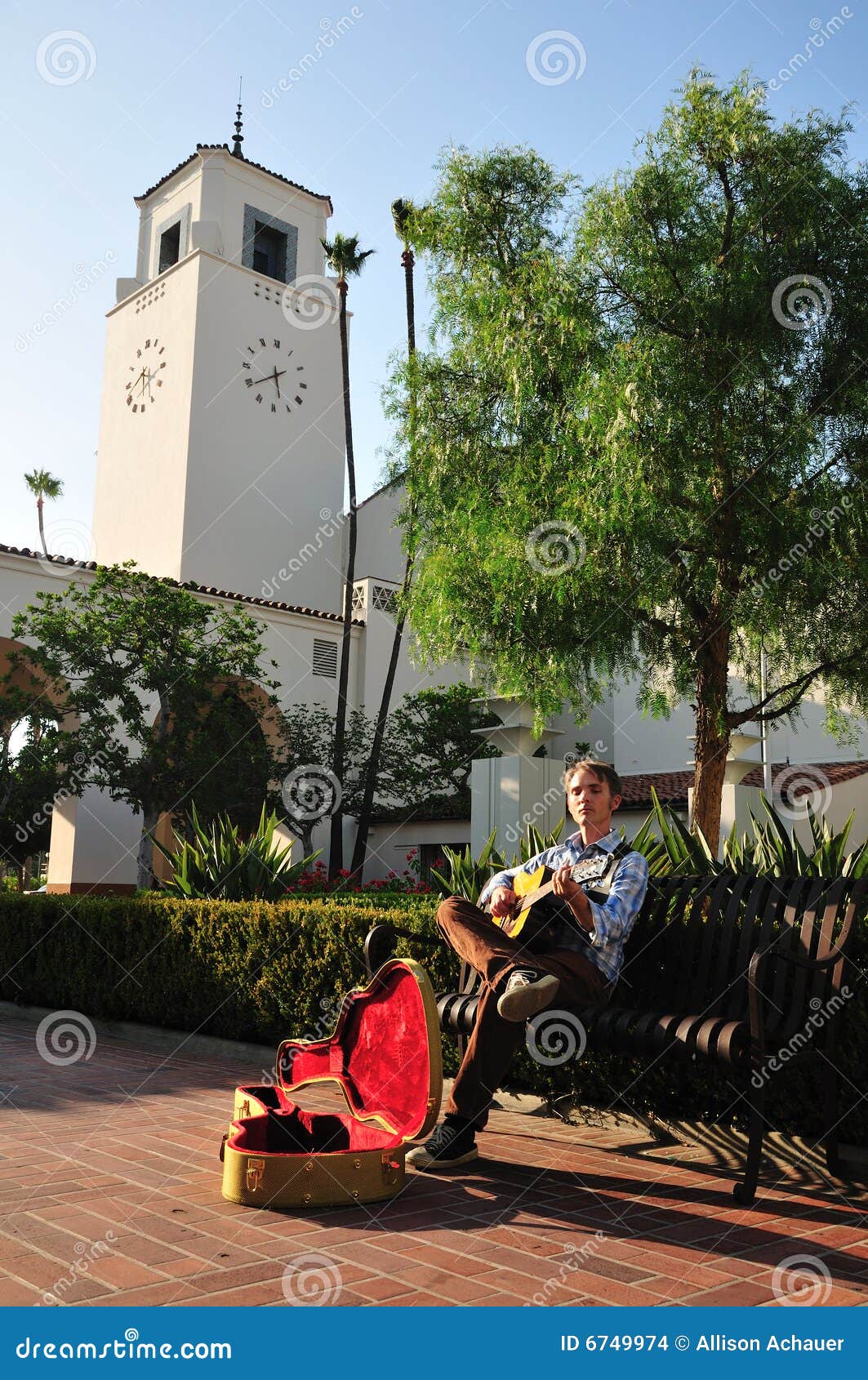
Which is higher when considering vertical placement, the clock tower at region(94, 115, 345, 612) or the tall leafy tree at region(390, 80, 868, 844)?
the clock tower at region(94, 115, 345, 612)

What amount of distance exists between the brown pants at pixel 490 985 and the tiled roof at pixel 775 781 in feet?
57.9

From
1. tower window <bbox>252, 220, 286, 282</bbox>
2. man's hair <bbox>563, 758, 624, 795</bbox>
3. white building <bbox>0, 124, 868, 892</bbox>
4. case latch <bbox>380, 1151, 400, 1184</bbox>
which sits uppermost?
tower window <bbox>252, 220, 286, 282</bbox>

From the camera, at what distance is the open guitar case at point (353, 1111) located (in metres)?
3.87

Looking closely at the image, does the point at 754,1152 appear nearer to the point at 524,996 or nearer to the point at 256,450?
the point at 524,996

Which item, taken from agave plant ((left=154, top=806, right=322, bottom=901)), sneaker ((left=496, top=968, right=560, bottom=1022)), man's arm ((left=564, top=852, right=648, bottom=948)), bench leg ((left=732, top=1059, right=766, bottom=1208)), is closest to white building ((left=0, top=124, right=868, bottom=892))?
agave plant ((left=154, top=806, right=322, bottom=901))

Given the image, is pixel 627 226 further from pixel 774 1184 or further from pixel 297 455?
pixel 297 455

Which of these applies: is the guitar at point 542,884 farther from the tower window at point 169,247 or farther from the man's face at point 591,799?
the tower window at point 169,247

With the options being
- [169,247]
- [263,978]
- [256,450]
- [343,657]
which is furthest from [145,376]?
[263,978]

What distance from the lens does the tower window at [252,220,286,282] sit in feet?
107

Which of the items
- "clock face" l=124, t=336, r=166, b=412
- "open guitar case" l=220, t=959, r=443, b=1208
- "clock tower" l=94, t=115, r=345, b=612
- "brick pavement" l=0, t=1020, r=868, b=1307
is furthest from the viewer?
"clock face" l=124, t=336, r=166, b=412

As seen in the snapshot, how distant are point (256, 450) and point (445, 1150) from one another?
1116 inches

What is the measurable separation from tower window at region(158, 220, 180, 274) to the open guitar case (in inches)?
1265

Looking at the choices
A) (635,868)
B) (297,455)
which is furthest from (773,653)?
(297,455)

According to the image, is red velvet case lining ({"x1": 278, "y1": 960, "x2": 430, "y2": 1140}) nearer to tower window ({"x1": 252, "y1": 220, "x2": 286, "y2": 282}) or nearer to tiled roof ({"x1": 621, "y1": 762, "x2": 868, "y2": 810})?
tiled roof ({"x1": 621, "y1": 762, "x2": 868, "y2": 810})
